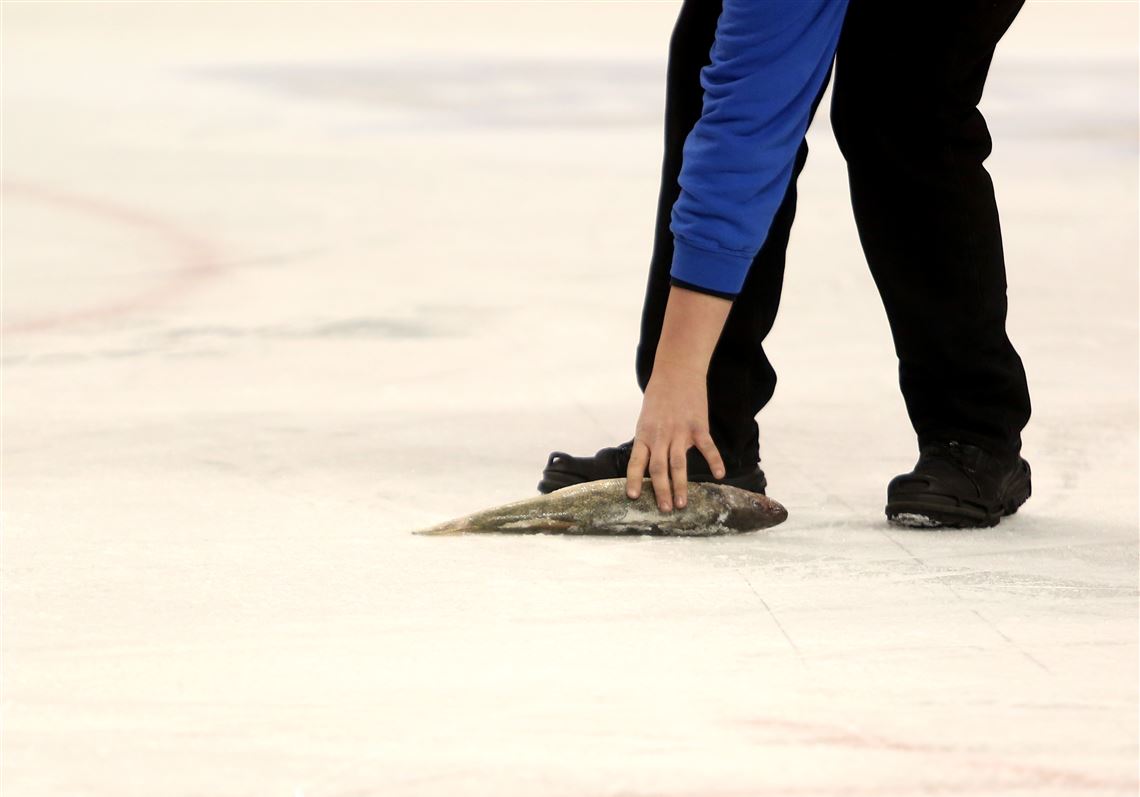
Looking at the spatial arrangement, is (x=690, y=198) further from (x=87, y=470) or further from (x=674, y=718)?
(x=87, y=470)

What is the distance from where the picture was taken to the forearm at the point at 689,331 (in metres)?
1.70

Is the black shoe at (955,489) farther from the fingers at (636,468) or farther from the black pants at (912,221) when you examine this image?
the fingers at (636,468)

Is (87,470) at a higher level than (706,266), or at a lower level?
lower

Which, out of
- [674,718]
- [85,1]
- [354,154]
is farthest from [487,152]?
[85,1]

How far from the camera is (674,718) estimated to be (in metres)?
1.26

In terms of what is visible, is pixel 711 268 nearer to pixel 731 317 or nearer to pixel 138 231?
pixel 731 317

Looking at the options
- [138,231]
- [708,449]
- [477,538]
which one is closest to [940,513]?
[708,449]

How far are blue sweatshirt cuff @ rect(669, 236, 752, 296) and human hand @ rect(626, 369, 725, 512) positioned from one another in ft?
0.33

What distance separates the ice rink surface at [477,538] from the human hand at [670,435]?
0.07 meters

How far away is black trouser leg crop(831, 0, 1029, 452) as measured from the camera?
→ 6.08 feet

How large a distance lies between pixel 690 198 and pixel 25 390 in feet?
4.18

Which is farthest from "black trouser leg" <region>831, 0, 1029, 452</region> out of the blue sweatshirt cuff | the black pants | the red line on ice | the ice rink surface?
the red line on ice

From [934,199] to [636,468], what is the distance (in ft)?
1.54

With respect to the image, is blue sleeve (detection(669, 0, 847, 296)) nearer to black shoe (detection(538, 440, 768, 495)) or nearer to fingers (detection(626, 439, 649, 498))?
fingers (detection(626, 439, 649, 498))
